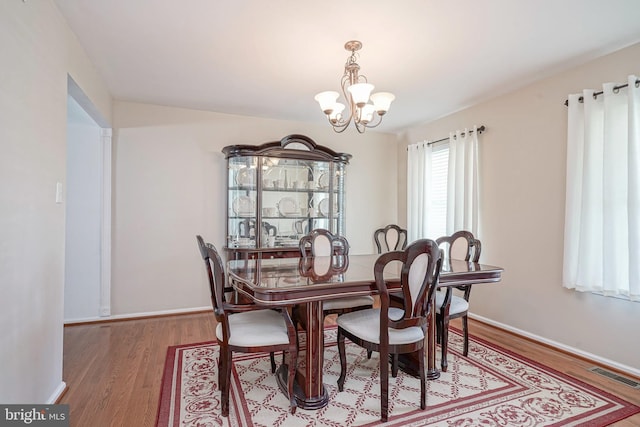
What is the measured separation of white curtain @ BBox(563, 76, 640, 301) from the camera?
246 cm

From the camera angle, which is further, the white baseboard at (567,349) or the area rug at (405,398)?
the white baseboard at (567,349)

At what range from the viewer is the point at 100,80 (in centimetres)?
317

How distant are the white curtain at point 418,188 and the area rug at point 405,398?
2.14 metres

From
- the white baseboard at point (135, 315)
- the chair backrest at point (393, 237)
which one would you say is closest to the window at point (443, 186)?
Answer: the chair backrest at point (393, 237)

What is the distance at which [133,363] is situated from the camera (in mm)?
2688

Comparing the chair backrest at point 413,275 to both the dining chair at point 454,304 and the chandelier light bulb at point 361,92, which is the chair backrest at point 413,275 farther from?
the chandelier light bulb at point 361,92

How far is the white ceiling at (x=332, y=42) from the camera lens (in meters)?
2.11

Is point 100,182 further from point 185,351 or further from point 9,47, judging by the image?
point 9,47

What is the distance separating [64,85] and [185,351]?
222cm

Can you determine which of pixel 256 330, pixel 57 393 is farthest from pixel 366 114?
pixel 57 393

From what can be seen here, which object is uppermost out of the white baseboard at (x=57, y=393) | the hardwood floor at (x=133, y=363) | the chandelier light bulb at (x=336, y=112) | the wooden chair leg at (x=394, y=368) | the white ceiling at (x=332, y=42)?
the white ceiling at (x=332, y=42)

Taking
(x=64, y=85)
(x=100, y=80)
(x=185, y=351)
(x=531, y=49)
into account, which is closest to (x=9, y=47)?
(x=64, y=85)

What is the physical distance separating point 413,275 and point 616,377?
197 centimetres

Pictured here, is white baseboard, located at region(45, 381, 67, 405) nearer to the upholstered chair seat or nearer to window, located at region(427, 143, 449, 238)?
the upholstered chair seat
